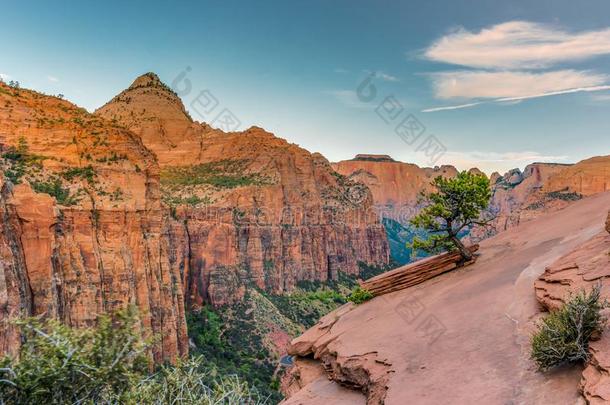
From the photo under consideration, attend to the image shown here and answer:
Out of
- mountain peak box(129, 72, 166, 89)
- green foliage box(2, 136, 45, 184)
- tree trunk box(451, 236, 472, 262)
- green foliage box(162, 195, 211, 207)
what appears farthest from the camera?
mountain peak box(129, 72, 166, 89)

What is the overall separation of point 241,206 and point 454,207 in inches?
2857

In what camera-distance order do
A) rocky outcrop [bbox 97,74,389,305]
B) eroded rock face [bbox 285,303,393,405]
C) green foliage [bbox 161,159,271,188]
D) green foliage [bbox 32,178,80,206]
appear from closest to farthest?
eroded rock face [bbox 285,303,393,405]
green foliage [bbox 32,178,80,206]
rocky outcrop [bbox 97,74,389,305]
green foliage [bbox 161,159,271,188]

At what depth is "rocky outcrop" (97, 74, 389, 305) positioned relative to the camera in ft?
247

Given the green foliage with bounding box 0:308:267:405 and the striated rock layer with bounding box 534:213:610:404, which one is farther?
the green foliage with bounding box 0:308:267:405

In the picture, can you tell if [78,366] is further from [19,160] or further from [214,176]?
[214,176]

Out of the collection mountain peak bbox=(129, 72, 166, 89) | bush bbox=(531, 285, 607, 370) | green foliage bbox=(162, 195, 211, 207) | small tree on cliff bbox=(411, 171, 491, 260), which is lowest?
bush bbox=(531, 285, 607, 370)

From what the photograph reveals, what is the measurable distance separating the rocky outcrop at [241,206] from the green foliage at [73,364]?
5348cm

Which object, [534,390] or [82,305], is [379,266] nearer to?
[82,305]

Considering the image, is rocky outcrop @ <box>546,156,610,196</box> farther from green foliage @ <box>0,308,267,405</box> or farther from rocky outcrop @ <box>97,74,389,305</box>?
green foliage @ <box>0,308,267,405</box>

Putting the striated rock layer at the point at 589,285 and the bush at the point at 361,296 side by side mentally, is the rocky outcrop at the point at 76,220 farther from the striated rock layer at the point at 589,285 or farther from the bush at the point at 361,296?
the striated rock layer at the point at 589,285

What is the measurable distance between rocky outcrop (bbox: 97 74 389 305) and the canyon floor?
50.6 m

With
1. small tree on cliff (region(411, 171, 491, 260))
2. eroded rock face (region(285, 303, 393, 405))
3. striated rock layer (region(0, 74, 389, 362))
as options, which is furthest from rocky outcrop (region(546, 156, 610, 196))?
eroded rock face (region(285, 303, 393, 405))

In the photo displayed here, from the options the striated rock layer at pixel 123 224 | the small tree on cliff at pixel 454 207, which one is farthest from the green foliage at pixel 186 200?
the small tree on cliff at pixel 454 207

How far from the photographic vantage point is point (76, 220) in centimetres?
3148
